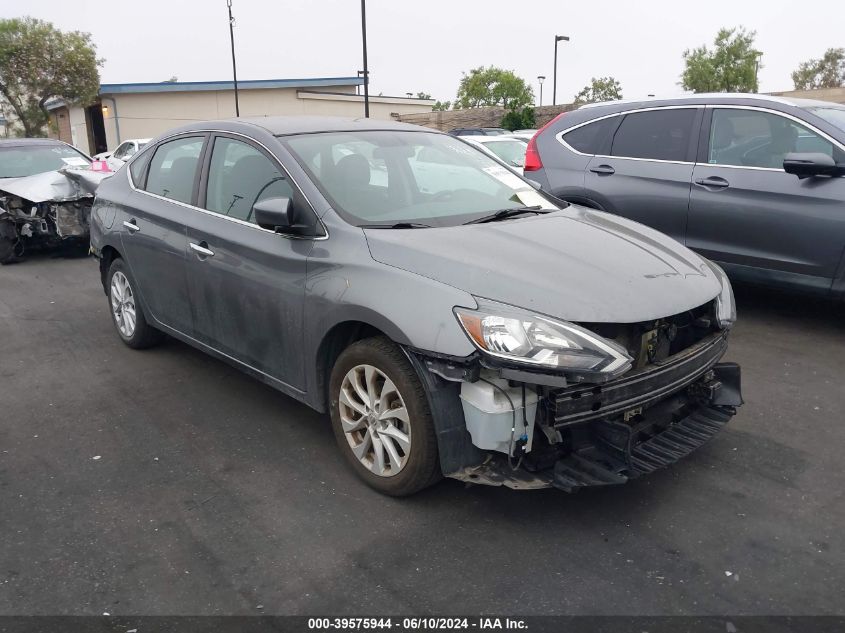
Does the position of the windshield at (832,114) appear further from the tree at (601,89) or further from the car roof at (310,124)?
the tree at (601,89)

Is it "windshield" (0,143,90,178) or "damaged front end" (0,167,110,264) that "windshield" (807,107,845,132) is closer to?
"damaged front end" (0,167,110,264)

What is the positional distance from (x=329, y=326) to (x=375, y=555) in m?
1.07

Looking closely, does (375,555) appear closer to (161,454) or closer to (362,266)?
(362,266)

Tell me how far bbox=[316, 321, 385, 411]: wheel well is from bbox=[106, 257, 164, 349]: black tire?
223cm

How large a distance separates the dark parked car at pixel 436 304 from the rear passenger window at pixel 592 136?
2.33m

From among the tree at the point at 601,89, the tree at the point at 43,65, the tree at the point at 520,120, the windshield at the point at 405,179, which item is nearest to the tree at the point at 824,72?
the tree at the point at 601,89

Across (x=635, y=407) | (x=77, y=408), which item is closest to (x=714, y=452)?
(x=635, y=407)

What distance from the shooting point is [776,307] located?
21.2ft

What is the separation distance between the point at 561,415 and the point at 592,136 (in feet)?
14.8

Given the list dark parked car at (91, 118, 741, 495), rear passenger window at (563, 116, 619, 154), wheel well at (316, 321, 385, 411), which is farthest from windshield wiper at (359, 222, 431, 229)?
rear passenger window at (563, 116, 619, 154)

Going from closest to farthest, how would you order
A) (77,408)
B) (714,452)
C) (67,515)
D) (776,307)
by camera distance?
(67,515), (714,452), (77,408), (776,307)

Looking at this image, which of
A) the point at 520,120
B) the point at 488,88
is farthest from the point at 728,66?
the point at 488,88

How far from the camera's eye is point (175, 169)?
489 cm

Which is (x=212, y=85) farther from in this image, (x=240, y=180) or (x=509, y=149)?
(x=240, y=180)
